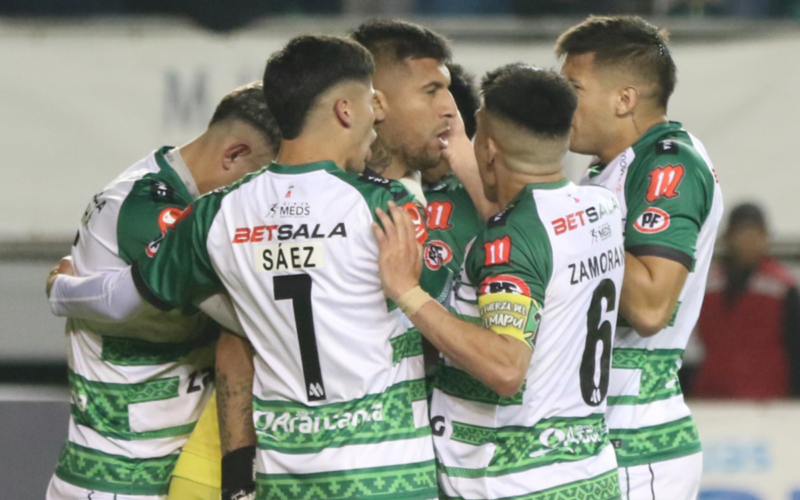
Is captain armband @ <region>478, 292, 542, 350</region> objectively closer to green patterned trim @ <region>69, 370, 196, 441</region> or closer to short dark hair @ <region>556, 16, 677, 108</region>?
short dark hair @ <region>556, 16, 677, 108</region>

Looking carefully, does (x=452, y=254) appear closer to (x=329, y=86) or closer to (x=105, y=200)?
(x=329, y=86)

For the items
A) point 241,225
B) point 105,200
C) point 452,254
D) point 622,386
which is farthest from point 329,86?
point 622,386

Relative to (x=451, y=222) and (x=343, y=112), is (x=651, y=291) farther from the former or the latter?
(x=343, y=112)

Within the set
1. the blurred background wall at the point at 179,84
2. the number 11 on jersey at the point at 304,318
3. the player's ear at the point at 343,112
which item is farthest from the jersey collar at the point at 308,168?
the blurred background wall at the point at 179,84

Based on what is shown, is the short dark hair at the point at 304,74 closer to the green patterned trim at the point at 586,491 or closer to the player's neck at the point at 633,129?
the player's neck at the point at 633,129

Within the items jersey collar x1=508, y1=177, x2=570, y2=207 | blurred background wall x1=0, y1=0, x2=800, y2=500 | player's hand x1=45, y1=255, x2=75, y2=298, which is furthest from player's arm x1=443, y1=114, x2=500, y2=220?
blurred background wall x1=0, y1=0, x2=800, y2=500

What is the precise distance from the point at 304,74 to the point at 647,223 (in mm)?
1088

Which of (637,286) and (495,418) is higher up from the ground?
(637,286)

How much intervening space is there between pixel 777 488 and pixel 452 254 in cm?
324

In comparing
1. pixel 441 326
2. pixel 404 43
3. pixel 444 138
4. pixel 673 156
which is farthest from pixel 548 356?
pixel 404 43

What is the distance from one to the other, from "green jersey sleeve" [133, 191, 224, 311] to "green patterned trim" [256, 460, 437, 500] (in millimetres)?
554

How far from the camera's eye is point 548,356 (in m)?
3.26

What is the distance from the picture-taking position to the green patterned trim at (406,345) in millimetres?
3268

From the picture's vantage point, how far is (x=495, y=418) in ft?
10.8
